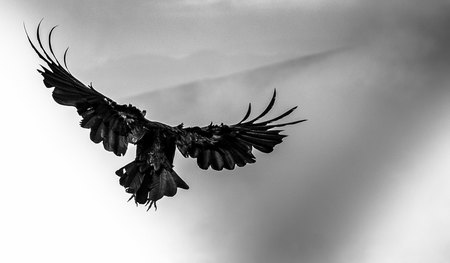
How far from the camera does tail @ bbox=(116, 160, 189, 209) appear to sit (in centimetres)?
2008

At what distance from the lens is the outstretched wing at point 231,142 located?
69.1 feet

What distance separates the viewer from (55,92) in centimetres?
1958

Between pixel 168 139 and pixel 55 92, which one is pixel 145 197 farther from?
pixel 55 92

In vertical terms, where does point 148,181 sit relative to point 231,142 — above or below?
below

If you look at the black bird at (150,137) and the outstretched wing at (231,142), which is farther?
the outstretched wing at (231,142)

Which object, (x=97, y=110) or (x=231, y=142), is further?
(x=231, y=142)

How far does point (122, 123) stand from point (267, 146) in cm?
357

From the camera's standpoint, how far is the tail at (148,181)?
20078 mm

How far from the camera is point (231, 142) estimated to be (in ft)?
70.6

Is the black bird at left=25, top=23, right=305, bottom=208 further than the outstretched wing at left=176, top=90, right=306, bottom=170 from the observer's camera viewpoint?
No

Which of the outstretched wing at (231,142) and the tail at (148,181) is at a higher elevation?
the outstretched wing at (231,142)

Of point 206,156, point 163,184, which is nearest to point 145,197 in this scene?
point 163,184

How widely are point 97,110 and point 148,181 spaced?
1.87 m

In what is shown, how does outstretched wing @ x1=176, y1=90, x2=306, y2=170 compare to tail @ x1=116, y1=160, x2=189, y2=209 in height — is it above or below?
above
